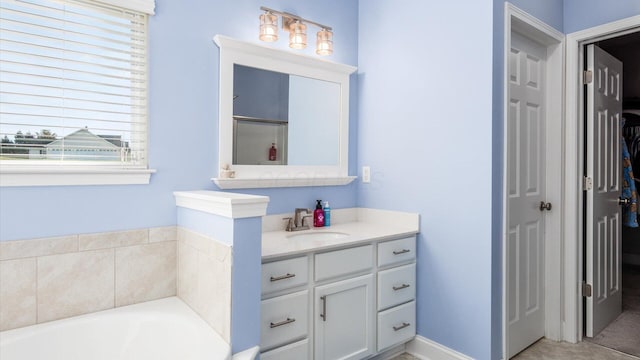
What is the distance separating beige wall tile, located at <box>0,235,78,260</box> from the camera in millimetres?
1644

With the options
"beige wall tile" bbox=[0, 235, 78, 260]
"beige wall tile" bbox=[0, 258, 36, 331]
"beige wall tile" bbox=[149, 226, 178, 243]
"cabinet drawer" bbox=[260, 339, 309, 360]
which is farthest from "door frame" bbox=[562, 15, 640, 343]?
"beige wall tile" bbox=[0, 258, 36, 331]

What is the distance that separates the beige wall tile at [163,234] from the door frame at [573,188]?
257 centimetres

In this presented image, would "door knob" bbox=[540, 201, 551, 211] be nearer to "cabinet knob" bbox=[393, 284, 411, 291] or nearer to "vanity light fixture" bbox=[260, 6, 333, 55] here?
"cabinet knob" bbox=[393, 284, 411, 291]

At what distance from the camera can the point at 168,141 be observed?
2037mm

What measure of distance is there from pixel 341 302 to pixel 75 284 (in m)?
1.31

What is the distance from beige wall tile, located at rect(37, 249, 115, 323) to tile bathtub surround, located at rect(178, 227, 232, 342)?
339mm

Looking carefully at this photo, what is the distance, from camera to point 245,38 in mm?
2332

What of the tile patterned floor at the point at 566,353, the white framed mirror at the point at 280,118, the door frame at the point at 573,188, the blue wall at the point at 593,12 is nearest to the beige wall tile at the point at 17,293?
the white framed mirror at the point at 280,118

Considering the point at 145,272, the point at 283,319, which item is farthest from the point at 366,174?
the point at 145,272

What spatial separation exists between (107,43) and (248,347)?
1.61 meters

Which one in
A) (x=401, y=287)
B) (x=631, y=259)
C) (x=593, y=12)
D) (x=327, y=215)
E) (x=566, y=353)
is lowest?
(x=566, y=353)

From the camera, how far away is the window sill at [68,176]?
5.38 ft

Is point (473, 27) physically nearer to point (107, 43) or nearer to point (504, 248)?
point (504, 248)

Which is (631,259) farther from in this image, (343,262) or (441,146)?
(343,262)
